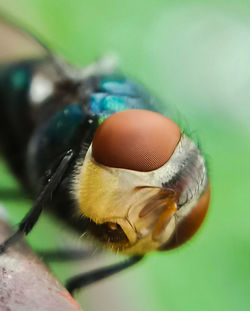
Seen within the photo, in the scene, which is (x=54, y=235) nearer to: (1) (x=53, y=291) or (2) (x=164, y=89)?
(1) (x=53, y=291)

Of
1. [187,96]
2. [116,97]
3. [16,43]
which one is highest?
[116,97]

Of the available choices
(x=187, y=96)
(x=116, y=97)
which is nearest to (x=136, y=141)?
(x=116, y=97)

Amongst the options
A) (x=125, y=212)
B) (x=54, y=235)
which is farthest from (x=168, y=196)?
(x=54, y=235)

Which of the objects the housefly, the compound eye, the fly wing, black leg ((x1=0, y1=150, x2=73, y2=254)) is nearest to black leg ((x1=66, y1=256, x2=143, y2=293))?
the housefly

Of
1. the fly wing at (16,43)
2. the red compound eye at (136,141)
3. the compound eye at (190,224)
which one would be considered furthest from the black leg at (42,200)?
the fly wing at (16,43)

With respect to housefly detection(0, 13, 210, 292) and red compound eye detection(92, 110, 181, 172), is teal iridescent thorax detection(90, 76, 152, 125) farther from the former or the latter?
red compound eye detection(92, 110, 181, 172)

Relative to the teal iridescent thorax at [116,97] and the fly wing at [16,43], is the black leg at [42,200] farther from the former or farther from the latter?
the fly wing at [16,43]

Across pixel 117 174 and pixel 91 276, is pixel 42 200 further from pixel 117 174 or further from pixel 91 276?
pixel 91 276
